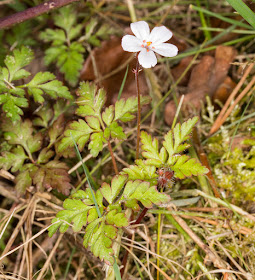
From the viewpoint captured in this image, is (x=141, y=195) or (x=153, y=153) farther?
(x=153, y=153)

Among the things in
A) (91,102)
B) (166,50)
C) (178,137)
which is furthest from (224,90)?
(91,102)

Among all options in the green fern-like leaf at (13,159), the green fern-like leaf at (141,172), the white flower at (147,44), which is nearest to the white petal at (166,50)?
the white flower at (147,44)

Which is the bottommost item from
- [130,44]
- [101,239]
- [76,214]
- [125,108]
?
[101,239]

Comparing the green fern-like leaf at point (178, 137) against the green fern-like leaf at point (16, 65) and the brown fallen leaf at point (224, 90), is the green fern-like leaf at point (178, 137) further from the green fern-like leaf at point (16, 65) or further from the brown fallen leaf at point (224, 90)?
the green fern-like leaf at point (16, 65)

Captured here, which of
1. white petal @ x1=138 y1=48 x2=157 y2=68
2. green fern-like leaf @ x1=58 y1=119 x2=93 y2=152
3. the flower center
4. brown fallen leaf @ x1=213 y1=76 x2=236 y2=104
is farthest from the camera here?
brown fallen leaf @ x1=213 y1=76 x2=236 y2=104

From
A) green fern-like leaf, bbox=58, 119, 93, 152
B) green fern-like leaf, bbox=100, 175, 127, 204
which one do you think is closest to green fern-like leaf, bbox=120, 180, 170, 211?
green fern-like leaf, bbox=100, 175, 127, 204

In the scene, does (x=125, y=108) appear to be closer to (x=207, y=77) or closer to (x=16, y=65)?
(x=16, y=65)

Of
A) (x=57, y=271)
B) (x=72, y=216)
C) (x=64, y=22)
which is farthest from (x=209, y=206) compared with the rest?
(x=64, y=22)

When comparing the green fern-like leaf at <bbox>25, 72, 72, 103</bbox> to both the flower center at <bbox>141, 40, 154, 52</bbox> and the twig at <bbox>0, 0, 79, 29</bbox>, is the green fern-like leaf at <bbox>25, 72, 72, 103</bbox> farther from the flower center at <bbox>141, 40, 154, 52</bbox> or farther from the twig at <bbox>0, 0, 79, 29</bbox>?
the flower center at <bbox>141, 40, 154, 52</bbox>
